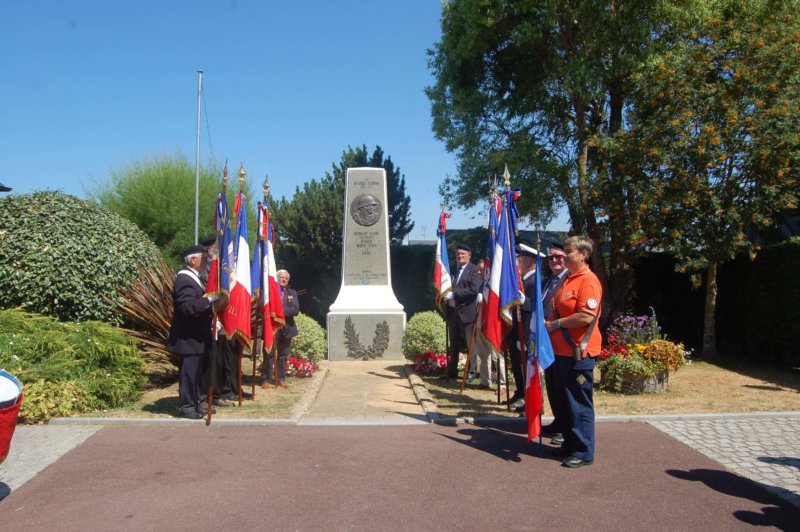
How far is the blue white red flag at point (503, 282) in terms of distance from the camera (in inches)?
281

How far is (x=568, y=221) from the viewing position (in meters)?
15.0

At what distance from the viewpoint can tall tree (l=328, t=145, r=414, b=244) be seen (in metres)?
23.5

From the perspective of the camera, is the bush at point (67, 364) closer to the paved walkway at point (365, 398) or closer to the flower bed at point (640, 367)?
the paved walkway at point (365, 398)

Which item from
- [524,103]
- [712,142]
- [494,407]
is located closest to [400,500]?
[494,407]

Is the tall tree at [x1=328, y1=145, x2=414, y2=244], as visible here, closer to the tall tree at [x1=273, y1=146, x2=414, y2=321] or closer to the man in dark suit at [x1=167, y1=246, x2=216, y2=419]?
the tall tree at [x1=273, y1=146, x2=414, y2=321]

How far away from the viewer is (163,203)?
19094 mm

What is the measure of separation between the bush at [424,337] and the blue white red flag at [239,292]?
3720mm

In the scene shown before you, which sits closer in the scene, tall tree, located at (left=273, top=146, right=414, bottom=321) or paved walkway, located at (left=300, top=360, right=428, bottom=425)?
paved walkway, located at (left=300, top=360, right=428, bottom=425)

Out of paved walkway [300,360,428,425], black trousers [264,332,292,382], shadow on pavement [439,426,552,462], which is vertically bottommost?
paved walkway [300,360,428,425]

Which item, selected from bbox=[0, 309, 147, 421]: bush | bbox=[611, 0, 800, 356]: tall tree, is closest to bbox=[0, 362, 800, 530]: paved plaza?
bbox=[0, 309, 147, 421]: bush

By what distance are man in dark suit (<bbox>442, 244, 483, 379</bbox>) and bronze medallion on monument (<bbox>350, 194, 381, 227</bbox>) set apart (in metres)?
4.26

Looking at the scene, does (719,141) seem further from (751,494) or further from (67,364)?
(67,364)

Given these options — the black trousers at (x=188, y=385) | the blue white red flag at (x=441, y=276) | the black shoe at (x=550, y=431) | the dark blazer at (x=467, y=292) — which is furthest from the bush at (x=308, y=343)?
the black shoe at (x=550, y=431)

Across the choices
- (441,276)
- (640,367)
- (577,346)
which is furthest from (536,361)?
(441,276)
